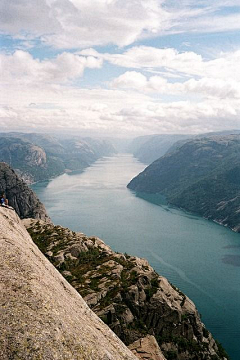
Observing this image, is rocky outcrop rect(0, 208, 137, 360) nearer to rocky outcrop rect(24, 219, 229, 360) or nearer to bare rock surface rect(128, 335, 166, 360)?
bare rock surface rect(128, 335, 166, 360)

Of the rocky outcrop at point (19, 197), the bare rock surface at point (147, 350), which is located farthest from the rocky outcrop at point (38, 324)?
the rocky outcrop at point (19, 197)

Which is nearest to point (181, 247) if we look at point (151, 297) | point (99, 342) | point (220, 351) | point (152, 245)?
point (152, 245)

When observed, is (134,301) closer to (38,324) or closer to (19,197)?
(38,324)

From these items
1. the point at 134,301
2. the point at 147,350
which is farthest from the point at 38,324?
Result: the point at 134,301

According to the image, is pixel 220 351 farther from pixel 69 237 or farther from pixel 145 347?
pixel 69 237

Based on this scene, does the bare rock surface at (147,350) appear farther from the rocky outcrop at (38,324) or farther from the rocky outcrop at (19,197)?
the rocky outcrop at (19,197)

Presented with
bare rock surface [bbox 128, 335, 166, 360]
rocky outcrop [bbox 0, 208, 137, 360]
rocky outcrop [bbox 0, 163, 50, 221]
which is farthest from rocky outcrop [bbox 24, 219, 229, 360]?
rocky outcrop [bbox 0, 163, 50, 221]
